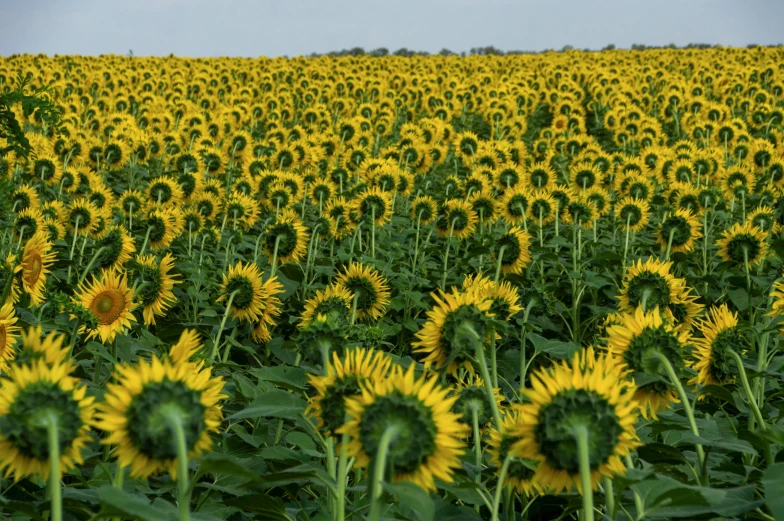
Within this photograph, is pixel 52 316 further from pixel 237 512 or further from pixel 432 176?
pixel 432 176

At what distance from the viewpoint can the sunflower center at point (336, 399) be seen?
62.0 inches

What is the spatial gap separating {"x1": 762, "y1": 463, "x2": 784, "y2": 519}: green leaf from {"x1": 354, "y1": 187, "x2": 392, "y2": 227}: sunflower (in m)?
4.24

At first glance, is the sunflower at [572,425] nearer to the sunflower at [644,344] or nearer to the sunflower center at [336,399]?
the sunflower center at [336,399]

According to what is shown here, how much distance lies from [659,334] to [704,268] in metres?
4.15

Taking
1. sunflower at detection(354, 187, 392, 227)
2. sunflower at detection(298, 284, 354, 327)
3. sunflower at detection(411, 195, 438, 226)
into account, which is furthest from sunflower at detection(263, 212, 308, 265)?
sunflower at detection(411, 195, 438, 226)

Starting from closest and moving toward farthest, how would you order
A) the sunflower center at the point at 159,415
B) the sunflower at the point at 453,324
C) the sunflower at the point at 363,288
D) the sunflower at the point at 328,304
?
the sunflower center at the point at 159,415
the sunflower at the point at 453,324
the sunflower at the point at 328,304
the sunflower at the point at 363,288

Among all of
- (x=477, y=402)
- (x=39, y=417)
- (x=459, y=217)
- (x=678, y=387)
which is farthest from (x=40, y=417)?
(x=459, y=217)

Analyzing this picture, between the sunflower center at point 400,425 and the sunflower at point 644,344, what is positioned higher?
the sunflower at point 644,344

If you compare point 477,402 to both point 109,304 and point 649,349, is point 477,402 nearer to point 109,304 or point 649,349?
point 649,349

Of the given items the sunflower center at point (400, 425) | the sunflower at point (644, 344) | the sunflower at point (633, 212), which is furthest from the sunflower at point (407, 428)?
the sunflower at point (633, 212)

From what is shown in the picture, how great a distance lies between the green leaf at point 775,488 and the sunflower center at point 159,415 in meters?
1.20

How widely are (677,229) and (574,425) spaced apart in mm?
3944

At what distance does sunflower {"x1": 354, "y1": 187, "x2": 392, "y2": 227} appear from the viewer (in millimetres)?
5738

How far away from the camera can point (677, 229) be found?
4.91 m
